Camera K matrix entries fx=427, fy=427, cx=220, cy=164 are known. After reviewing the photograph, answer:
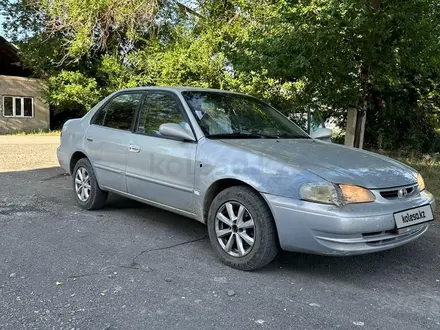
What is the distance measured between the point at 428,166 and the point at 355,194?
795 centimetres

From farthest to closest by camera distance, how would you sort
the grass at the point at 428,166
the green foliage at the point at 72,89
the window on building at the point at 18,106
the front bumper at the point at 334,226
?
the window on building at the point at 18,106 < the green foliage at the point at 72,89 < the grass at the point at 428,166 < the front bumper at the point at 334,226

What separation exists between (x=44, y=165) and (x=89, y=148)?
4.99m

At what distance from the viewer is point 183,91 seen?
4.85 metres

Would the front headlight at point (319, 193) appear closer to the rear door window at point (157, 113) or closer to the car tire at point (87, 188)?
the rear door window at point (157, 113)

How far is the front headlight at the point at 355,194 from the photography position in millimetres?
3396

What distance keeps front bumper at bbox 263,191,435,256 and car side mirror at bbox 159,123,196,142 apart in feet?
3.67

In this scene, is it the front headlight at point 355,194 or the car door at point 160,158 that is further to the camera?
the car door at point 160,158

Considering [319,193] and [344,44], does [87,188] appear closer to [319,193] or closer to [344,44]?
[319,193]

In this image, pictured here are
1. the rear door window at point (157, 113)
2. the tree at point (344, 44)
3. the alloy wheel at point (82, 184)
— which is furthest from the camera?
the tree at point (344, 44)

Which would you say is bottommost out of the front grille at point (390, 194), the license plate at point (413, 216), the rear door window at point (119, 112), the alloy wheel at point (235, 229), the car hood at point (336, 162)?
the alloy wheel at point (235, 229)

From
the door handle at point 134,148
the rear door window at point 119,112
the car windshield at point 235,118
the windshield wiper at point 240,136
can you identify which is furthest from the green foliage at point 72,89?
the windshield wiper at point 240,136

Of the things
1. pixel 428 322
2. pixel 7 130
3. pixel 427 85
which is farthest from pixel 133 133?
pixel 7 130

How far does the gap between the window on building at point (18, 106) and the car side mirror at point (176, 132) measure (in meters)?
22.1

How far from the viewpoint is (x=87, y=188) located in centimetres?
575
